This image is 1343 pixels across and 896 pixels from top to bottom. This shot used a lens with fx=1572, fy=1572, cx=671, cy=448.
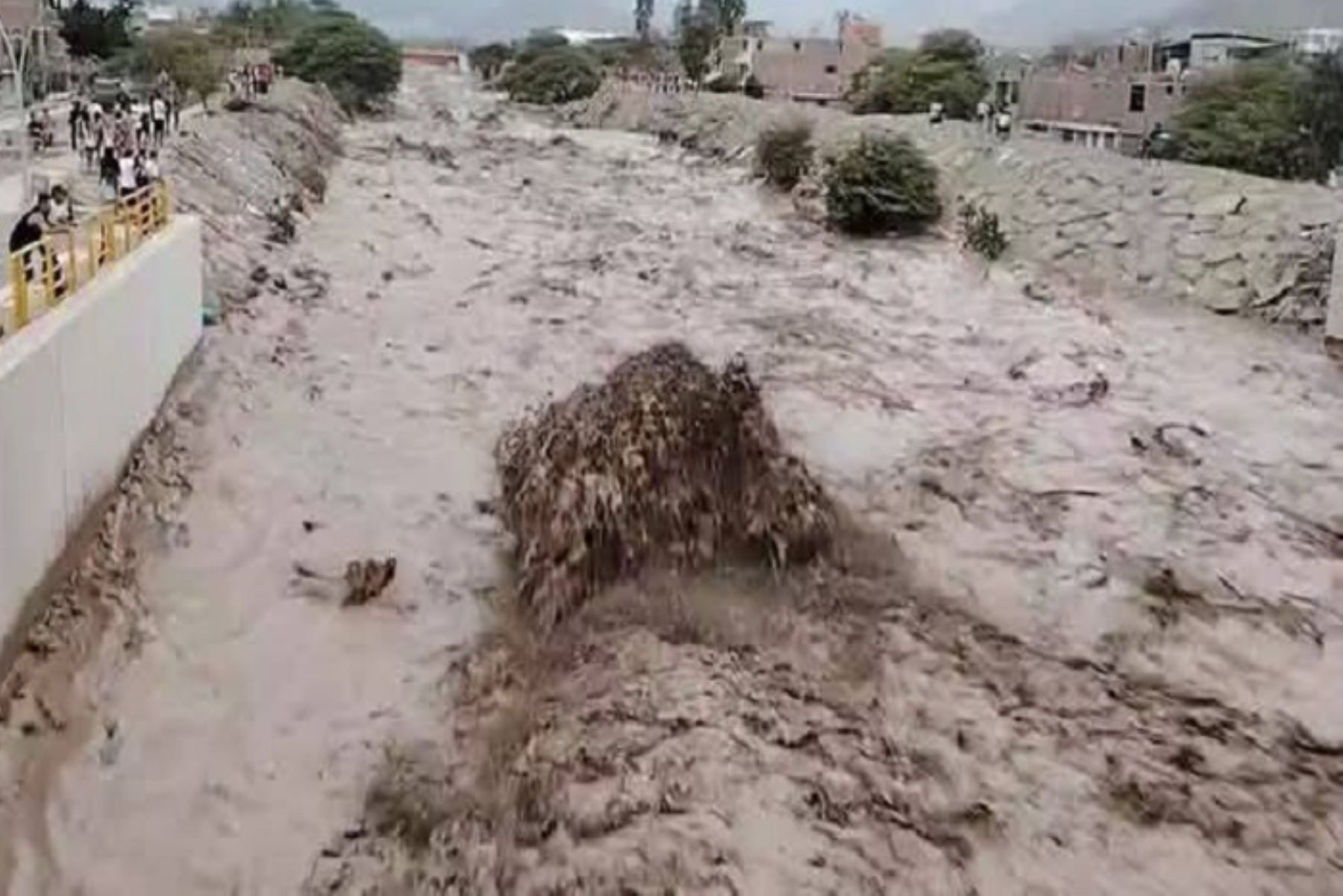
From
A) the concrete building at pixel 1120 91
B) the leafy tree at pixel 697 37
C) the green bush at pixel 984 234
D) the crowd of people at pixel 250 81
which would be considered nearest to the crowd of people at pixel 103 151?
the crowd of people at pixel 250 81

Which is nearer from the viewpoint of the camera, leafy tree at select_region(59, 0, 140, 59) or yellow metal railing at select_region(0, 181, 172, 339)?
yellow metal railing at select_region(0, 181, 172, 339)

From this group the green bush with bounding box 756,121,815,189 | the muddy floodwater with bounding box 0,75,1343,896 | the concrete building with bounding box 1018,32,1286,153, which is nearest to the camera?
the muddy floodwater with bounding box 0,75,1343,896

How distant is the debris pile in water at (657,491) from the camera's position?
40.9 ft

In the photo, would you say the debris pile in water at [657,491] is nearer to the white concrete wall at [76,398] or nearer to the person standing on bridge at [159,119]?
the white concrete wall at [76,398]

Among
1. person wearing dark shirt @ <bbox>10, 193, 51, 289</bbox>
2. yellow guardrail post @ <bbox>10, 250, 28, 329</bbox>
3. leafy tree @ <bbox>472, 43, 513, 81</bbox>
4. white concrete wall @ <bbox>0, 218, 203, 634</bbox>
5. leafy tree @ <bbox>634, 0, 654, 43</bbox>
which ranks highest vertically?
leafy tree @ <bbox>634, 0, 654, 43</bbox>

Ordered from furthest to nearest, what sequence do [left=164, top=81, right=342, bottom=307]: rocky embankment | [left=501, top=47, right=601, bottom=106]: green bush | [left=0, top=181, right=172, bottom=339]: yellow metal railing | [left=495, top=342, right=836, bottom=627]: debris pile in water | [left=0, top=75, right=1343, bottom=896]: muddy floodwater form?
[left=501, top=47, right=601, bottom=106]: green bush
[left=164, top=81, right=342, bottom=307]: rocky embankment
[left=495, top=342, right=836, bottom=627]: debris pile in water
[left=0, top=181, right=172, bottom=339]: yellow metal railing
[left=0, top=75, right=1343, bottom=896]: muddy floodwater

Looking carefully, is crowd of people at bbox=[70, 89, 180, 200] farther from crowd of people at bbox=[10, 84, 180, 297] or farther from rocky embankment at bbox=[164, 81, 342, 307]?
rocky embankment at bbox=[164, 81, 342, 307]

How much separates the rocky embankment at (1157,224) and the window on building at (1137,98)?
44.3 feet

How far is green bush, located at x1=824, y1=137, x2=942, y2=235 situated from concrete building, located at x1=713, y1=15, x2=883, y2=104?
3834 cm

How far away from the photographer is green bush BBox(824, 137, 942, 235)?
33.4 m

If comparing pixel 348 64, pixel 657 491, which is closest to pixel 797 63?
pixel 348 64

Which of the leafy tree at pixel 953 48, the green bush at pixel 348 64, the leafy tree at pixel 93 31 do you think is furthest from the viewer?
the green bush at pixel 348 64

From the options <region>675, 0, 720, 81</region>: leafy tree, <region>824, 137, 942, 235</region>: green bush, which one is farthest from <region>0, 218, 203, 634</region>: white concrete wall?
<region>675, 0, 720, 81</region>: leafy tree

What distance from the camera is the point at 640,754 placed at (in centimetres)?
969
